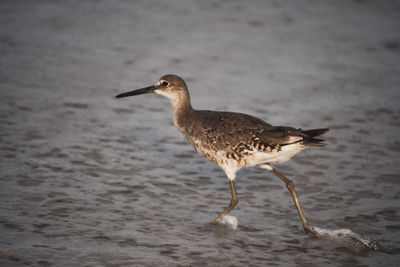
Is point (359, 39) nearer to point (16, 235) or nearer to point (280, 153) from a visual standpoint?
point (280, 153)

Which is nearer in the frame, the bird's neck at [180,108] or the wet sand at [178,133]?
the wet sand at [178,133]

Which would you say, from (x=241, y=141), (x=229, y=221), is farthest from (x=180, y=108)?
(x=229, y=221)

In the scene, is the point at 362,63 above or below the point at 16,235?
above

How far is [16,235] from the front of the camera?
5.06 m

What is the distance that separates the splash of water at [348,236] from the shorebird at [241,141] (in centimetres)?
8

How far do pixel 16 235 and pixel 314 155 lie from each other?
4.03 m

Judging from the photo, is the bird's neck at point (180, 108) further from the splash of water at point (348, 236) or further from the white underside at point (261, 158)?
the splash of water at point (348, 236)

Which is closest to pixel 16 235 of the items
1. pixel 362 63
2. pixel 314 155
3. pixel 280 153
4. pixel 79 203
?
pixel 79 203

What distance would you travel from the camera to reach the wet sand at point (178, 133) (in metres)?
5.31

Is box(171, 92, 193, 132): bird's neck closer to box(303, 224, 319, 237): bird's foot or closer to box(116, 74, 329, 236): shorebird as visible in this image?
box(116, 74, 329, 236): shorebird

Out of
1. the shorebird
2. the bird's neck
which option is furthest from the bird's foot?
the bird's neck

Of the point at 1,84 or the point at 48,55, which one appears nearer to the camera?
the point at 1,84

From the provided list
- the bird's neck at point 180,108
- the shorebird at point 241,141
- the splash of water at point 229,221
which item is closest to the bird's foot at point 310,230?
the shorebird at point 241,141

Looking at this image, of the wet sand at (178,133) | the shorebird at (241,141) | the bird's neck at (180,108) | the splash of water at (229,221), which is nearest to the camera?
the wet sand at (178,133)
